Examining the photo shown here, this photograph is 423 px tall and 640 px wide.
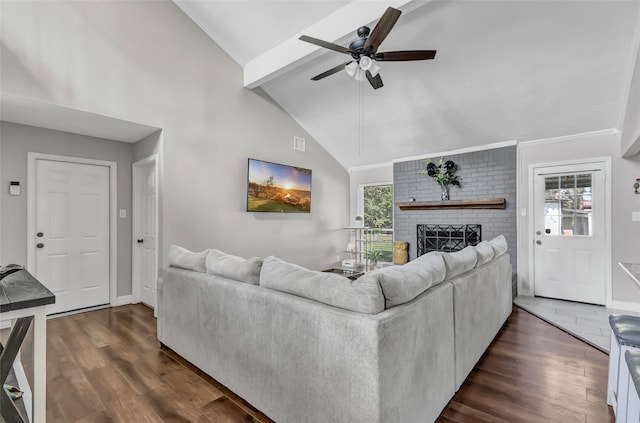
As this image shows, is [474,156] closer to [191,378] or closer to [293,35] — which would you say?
[293,35]

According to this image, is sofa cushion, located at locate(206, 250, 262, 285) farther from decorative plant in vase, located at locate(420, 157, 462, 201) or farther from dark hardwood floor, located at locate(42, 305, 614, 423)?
decorative plant in vase, located at locate(420, 157, 462, 201)

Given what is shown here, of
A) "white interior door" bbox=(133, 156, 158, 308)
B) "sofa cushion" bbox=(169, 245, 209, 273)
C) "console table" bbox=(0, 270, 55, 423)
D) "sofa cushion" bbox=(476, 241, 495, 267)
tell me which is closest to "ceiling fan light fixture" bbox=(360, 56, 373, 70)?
"sofa cushion" bbox=(476, 241, 495, 267)

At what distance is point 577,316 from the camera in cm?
356

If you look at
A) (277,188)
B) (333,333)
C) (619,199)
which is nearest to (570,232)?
(619,199)

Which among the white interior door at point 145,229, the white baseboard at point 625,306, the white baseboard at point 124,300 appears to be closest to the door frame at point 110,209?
the white baseboard at point 124,300

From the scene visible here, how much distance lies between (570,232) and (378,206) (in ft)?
10.3

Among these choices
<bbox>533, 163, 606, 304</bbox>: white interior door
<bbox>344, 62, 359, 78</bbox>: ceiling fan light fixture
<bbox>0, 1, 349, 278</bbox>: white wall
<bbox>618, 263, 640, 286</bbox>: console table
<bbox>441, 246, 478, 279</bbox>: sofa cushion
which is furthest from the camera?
<bbox>533, 163, 606, 304</bbox>: white interior door

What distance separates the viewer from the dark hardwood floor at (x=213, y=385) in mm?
1846

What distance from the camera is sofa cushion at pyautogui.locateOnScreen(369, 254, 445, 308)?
4.83 feet

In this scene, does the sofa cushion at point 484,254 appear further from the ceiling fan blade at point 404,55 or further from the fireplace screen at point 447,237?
the fireplace screen at point 447,237

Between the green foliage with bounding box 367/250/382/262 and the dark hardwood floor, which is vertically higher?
the green foliage with bounding box 367/250/382/262

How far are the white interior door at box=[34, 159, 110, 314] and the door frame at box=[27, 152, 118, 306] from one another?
0.12 ft

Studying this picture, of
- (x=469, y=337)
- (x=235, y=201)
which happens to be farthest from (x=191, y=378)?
(x=235, y=201)

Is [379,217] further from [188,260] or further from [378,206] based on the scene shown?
[188,260]
